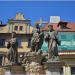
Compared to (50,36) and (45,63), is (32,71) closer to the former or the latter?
(45,63)

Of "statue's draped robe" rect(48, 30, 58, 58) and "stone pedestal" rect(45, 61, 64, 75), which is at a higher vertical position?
"statue's draped robe" rect(48, 30, 58, 58)

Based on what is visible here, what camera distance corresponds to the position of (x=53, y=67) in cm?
1462

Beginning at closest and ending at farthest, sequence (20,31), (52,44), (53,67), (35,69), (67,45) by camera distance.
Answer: (53,67)
(35,69)
(52,44)
(67,45)
(20,31)

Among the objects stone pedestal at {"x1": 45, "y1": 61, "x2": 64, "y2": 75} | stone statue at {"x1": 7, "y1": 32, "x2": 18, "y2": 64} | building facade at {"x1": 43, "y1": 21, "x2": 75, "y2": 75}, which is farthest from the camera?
building facade at {"x1": 43, "y1": 21, "x2": 75, "y2": 75}

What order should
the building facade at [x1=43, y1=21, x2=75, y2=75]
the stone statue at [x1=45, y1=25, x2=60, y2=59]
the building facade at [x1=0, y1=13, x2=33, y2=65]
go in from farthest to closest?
the building facade at [x1=0, y1=13, x2=33, y2=65], the building facade at [x1=43, y1=21, x2=75, y2=75], the stone statue at [x1=45, y1=25, x2=60, y2=59]

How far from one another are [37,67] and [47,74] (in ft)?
2.33

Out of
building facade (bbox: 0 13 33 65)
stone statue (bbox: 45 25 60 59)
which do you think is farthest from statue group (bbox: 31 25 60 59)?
building facade (bbox: 0 13 33 65)

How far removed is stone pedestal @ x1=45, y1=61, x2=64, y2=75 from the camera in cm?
1457

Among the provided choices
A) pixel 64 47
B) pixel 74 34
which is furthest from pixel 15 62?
pixel 74 34

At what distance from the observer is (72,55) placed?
108ft

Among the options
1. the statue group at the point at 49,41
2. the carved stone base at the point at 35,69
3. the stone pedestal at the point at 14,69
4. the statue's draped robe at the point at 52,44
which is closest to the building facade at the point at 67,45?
the statue group at the point at 49,41

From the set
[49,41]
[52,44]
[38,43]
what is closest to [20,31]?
[38,43]

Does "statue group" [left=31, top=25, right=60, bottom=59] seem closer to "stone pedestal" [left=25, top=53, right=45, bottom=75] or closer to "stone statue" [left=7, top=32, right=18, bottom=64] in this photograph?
"stone pedestal" [left=25, top=53, right=45, bottom=75]

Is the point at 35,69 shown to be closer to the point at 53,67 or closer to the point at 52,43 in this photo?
the point at 53,67
